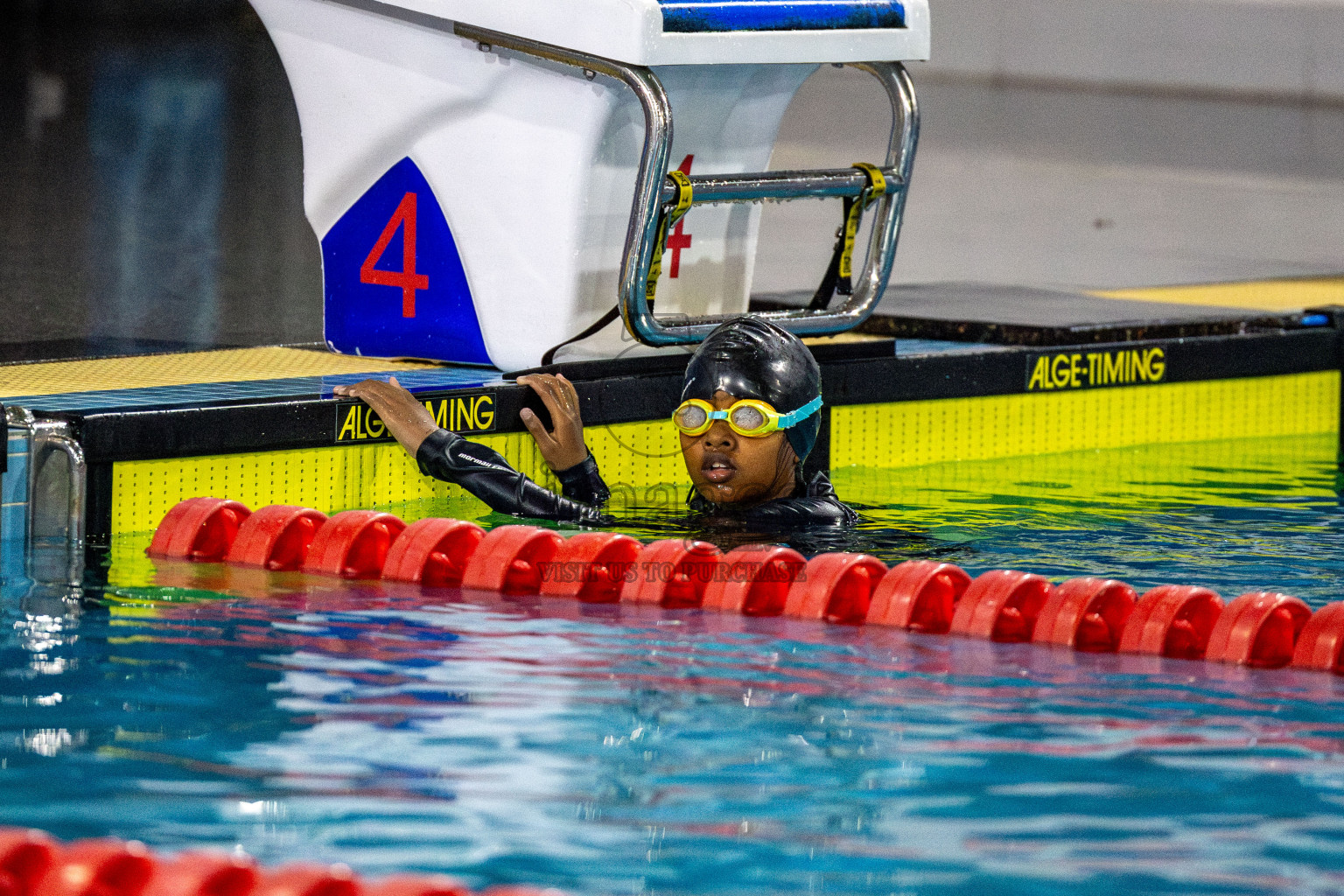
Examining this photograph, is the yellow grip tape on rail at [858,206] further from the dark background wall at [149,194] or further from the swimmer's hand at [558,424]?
the dark background wall at [149,194]

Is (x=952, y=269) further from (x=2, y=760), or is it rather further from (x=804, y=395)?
(x=2, y=760)

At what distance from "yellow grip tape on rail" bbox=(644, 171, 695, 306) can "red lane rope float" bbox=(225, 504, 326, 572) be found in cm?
138

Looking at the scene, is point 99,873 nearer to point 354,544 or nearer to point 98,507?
point 354,544

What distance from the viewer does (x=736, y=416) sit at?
225 inches

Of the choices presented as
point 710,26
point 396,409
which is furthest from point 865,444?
point 396,409

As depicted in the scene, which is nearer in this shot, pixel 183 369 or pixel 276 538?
pixel 276 538

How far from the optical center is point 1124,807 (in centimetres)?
355

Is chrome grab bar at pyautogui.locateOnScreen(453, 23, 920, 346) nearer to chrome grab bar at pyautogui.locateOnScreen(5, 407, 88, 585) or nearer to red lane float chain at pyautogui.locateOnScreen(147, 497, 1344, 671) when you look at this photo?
red lane float chain at pyautogui.locateOnScreen(147, 497, 1344, 671)

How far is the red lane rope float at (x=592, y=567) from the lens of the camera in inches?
205

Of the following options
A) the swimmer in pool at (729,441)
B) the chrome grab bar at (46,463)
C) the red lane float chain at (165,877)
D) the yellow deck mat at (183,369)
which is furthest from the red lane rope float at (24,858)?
the yellow deck mat at (183,369)

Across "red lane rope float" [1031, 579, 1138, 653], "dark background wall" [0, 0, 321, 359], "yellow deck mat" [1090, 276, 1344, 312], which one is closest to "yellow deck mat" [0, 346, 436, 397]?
"dark background wall" [0, 0, 321, 359]

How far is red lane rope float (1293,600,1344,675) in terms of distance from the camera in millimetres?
4582

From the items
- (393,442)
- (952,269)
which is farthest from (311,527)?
(952,269)

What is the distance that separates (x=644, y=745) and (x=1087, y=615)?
1.37 metres
